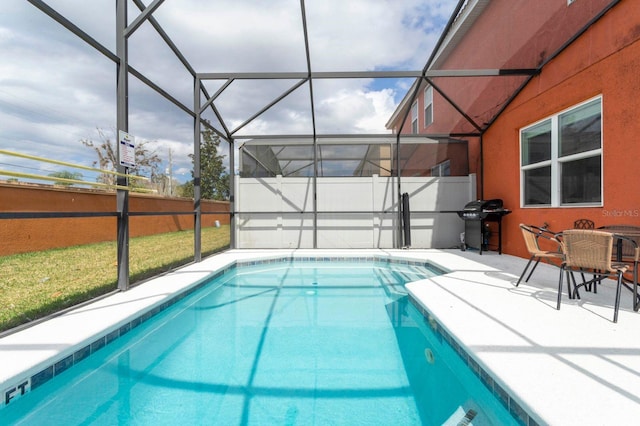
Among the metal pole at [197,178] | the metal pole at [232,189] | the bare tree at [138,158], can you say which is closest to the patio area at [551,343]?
the metal pole at [197,178]

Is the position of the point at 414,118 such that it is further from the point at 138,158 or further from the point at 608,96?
the point at 138,158

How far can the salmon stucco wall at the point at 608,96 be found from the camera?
340cm

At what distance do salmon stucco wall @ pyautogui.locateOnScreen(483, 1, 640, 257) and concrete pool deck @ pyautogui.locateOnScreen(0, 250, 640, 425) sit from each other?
1.14 metres

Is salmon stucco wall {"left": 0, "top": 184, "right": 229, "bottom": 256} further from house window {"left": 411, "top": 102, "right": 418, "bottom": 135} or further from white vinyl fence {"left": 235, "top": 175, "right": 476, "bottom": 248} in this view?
house window {"left": 411, "top": 102, "right": 418, "bottom": 135}

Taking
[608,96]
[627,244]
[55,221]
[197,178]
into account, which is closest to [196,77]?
[197,178]

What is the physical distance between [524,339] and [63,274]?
243 inches

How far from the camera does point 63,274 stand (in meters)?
4.56

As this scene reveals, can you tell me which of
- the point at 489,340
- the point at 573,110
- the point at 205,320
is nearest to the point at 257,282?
the point at 205,320

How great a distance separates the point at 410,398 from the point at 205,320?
2350 millimetres

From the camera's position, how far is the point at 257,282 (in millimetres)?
4910

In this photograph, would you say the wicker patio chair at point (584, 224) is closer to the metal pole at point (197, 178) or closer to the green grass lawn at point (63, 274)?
the metal pole at point (197, 178)

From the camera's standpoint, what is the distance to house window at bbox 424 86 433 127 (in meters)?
10.5

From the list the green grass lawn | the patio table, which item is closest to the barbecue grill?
the patio table

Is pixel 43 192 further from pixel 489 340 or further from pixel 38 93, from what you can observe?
pixel 489 340
